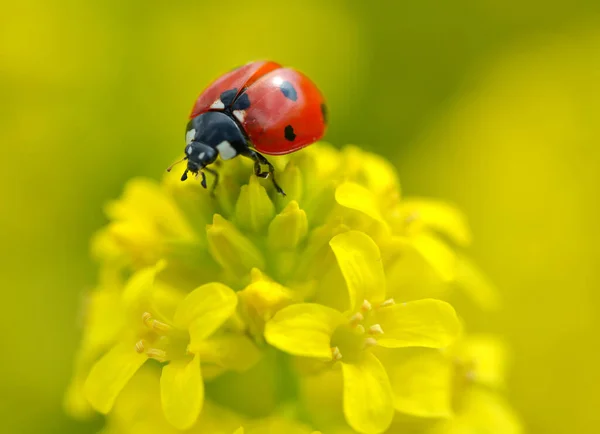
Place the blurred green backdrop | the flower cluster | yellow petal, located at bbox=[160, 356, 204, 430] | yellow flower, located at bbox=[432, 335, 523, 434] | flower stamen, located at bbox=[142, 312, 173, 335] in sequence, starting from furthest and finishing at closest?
the blurred green backdrop → yellow flower, located at bbox=[432, 335, 523, 434] → flower stamen, located at bbox=[142, 312, 173, 335] → the flower cluster → yellow petal, located at bbox=[160, 356, 204, 430]

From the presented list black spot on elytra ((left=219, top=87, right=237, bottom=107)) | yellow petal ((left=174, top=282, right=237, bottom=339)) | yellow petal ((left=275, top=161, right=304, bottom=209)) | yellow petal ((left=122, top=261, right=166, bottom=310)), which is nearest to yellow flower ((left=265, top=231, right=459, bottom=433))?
yellow petal ((left=174, top=282, right=237, bottom=339))

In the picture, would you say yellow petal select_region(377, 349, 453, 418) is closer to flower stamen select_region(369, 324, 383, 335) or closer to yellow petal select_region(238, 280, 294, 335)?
flower stamen select_region(369, 324, 383, 335)

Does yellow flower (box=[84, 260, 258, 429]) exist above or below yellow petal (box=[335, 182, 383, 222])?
below

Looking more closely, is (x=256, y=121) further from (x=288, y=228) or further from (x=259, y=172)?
(x=288, y=228)

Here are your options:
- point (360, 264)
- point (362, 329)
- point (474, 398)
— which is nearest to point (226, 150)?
point (360, 264)

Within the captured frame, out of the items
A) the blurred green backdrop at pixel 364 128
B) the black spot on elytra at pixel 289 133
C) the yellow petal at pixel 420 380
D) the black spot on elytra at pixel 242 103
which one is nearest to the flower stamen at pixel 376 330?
the yellow petal at pixel 420 380

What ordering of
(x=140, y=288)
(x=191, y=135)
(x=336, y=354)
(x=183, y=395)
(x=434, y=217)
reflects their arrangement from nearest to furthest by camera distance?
(x=183, y=395), (x=336, y=354), (x=140, y=288), (x=191, y=135), (x=434, y=217)
